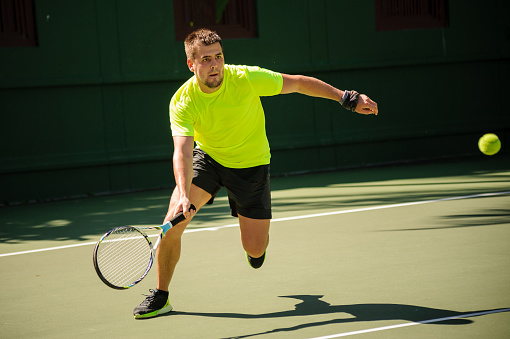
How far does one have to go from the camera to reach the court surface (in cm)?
498

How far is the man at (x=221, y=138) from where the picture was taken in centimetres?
529

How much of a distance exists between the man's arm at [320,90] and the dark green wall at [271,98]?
716cm

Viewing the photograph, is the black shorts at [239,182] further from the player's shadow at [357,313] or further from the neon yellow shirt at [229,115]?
the player's shadow at [357,313]

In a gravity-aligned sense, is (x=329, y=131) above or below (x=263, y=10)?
below

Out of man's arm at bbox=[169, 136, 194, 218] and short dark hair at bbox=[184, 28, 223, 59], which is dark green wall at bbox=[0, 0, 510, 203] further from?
man's arm at bbox=[169, 136, 194, 218]

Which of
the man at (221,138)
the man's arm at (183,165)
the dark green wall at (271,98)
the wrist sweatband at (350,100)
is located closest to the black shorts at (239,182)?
the man at (221,138)

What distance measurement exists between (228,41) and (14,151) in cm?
379

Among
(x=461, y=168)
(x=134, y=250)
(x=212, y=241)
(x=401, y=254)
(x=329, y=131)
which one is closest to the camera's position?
(x=134, y=250)

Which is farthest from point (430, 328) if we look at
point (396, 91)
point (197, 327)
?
point (396, 91)

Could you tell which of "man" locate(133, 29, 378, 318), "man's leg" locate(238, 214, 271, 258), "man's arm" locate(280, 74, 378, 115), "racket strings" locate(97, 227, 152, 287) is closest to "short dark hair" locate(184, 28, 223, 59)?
"man" locate(133, 29, 378, 318)

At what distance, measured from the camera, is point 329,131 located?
1371cm

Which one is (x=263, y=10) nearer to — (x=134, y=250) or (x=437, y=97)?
(x=437, y=97)

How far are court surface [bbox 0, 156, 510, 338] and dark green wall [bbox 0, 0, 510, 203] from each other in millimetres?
1488

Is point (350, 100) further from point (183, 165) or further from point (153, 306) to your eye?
point (153, 306)
